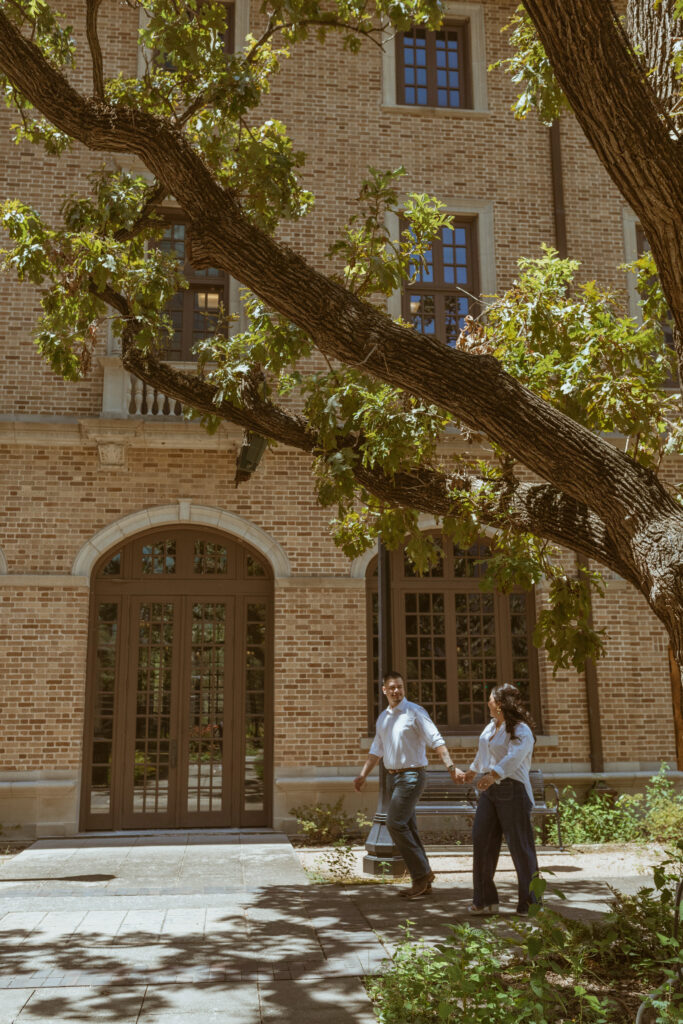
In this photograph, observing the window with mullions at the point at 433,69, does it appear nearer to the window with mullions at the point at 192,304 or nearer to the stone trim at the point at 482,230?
A: the stone trim at the point at 482,230

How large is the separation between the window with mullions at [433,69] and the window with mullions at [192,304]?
4.05 meters

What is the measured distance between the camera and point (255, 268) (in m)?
4.92

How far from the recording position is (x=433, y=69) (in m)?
14.3

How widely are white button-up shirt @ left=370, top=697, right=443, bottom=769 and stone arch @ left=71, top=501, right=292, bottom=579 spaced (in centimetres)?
394

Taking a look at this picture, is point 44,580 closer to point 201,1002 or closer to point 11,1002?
point 11,1002

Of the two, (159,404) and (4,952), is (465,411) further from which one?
(159,404)

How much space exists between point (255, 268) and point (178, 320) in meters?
8.39

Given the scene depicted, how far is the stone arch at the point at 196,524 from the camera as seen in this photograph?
471 inches

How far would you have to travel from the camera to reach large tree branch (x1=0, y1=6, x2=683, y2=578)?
4.62 metres

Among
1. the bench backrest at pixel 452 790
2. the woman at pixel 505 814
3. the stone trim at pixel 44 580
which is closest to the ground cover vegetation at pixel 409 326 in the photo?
the woman at pixel 505 814

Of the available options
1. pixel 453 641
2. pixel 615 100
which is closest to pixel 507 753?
pixel 615 100

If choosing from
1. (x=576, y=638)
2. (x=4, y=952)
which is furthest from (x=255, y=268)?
(x=4, y=952)

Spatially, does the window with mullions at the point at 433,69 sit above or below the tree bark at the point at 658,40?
above

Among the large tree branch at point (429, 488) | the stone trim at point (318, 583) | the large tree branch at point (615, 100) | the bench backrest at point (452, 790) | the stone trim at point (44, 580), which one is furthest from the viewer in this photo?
the stone trim at point (318, 583)
